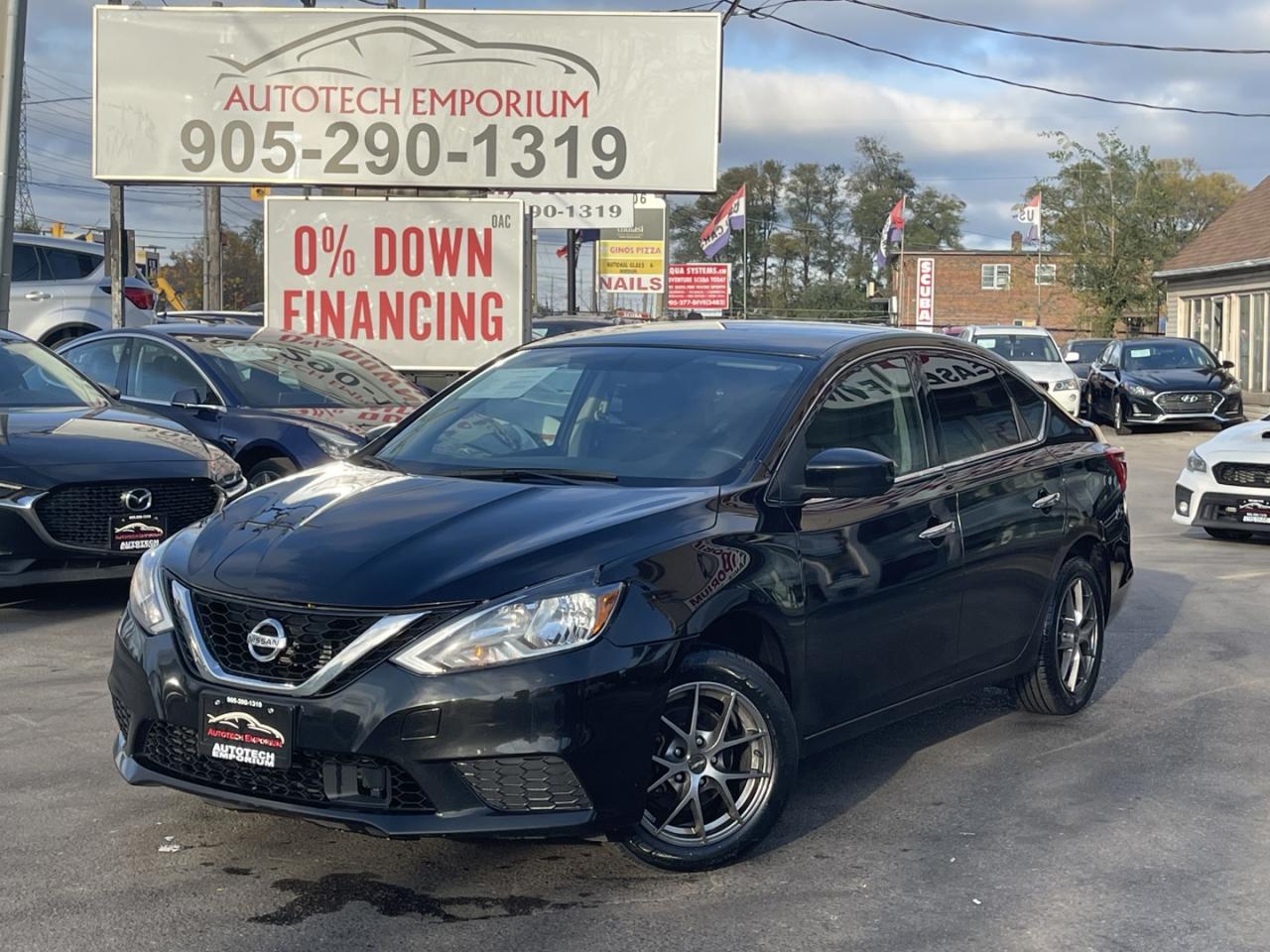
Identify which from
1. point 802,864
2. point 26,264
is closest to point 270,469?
point 802,864

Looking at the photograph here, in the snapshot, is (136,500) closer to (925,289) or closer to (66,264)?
(66,264)

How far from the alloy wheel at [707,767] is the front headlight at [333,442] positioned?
635cm

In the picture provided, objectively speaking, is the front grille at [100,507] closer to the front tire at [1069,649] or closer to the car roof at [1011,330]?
the front tire at [1069,649]

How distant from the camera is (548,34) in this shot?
18.8m

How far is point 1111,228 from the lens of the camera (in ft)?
152

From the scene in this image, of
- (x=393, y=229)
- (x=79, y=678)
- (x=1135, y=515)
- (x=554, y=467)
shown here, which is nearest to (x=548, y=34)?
(x=393, y=229)

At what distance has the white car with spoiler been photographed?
11.7 m

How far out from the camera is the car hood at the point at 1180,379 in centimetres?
2592

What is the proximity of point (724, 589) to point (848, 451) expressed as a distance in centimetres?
74

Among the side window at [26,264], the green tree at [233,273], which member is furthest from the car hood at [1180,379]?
the green tree at [233,273]

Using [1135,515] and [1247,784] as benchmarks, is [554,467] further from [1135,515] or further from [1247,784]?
[1135,515]

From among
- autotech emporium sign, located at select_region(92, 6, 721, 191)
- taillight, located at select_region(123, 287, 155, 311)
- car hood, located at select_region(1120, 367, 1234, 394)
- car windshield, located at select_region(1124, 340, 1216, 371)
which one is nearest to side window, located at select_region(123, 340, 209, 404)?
autotech emporium sign, located at select_region(92, 6, 721, 191)

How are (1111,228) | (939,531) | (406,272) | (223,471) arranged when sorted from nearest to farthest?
(939,531) → (223,471) → (406,272) → (1111,228)

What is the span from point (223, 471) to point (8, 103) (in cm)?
774
